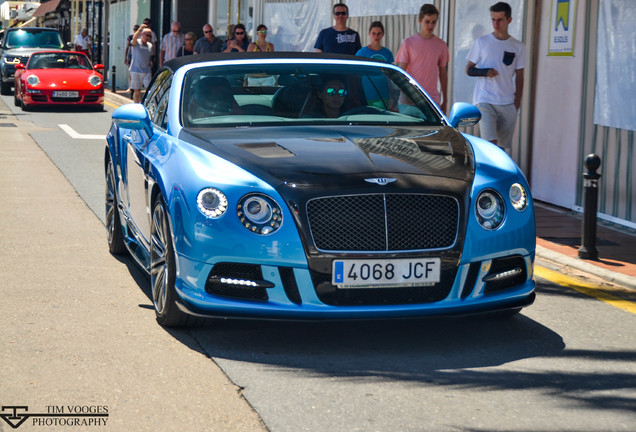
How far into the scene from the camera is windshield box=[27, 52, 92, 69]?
25.1m

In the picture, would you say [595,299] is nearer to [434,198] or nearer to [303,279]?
[434,198]

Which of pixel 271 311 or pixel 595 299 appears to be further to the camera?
pixel 595 299

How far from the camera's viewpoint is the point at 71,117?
75.7 feet

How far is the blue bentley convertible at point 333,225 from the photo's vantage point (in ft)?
16.9

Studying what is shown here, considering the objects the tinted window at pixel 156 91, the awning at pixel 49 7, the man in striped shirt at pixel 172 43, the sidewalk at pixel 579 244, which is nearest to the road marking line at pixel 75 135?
the man in striped shirt at pixel 172 43

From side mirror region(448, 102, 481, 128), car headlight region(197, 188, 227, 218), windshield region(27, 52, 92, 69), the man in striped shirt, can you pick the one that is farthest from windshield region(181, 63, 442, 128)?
windshield region(27, 52, 92, 69)

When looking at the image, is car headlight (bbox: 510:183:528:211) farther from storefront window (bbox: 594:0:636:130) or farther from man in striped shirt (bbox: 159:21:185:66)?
man in striped shirt (bbox: 159:21:185:66)

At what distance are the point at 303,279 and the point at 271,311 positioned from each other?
225 millimetres

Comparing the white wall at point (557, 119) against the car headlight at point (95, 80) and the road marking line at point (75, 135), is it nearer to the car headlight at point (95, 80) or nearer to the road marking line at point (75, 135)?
the road marking line at point (75, 135)

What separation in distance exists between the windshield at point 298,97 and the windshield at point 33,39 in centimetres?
2681

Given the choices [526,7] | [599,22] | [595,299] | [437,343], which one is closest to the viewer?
[437,343]

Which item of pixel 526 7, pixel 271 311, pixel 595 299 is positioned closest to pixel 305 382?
pixel 271 311

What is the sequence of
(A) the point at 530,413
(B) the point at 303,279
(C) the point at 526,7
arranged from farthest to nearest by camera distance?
(C) the point at 526,7
(B) the point at 303,279
(A) the point at 530,413

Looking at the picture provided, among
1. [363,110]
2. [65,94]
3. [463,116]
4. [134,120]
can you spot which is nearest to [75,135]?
[65,94]
